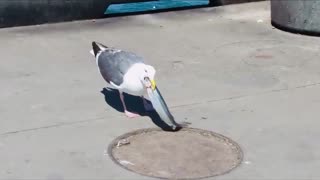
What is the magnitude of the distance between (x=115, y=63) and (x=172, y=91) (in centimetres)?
80

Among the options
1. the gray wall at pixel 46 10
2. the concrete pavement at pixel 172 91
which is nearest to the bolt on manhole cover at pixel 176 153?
the concrete pavement at pixel 172 91

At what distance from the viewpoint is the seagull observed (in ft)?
15.2

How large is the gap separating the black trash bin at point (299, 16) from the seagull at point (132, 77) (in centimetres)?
295

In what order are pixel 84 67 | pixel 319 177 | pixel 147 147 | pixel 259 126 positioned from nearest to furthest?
1. pixel 319 177
2. pixel 147 147
3. pixel 259 126
4. pixel 84 67

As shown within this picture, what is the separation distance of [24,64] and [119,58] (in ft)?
5.08

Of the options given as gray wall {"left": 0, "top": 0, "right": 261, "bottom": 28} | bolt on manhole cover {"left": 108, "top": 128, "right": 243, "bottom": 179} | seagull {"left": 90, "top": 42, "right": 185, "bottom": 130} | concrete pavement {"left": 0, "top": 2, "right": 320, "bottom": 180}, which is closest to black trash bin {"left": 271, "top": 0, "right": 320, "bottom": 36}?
concrete pavement {"left": 0, "top": 2, "right": 320, "bottom": 180}

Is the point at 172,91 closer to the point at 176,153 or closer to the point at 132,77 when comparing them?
the point at 132,77

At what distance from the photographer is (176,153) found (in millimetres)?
4402

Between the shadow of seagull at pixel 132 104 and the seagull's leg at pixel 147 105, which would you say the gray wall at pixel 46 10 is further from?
the seagull's leg at pixel 147 105

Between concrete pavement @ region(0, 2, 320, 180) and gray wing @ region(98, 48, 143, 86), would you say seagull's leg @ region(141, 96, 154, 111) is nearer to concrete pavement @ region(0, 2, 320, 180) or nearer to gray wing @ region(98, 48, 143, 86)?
concrete pavement @ region(0, 2, 320, 180)

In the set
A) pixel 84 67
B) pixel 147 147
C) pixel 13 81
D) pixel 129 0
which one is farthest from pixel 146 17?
pixel 147 147

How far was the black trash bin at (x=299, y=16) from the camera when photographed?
730cm

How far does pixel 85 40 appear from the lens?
6.97 meters

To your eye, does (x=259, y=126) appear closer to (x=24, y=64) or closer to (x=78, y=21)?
(x=24, y=64)
